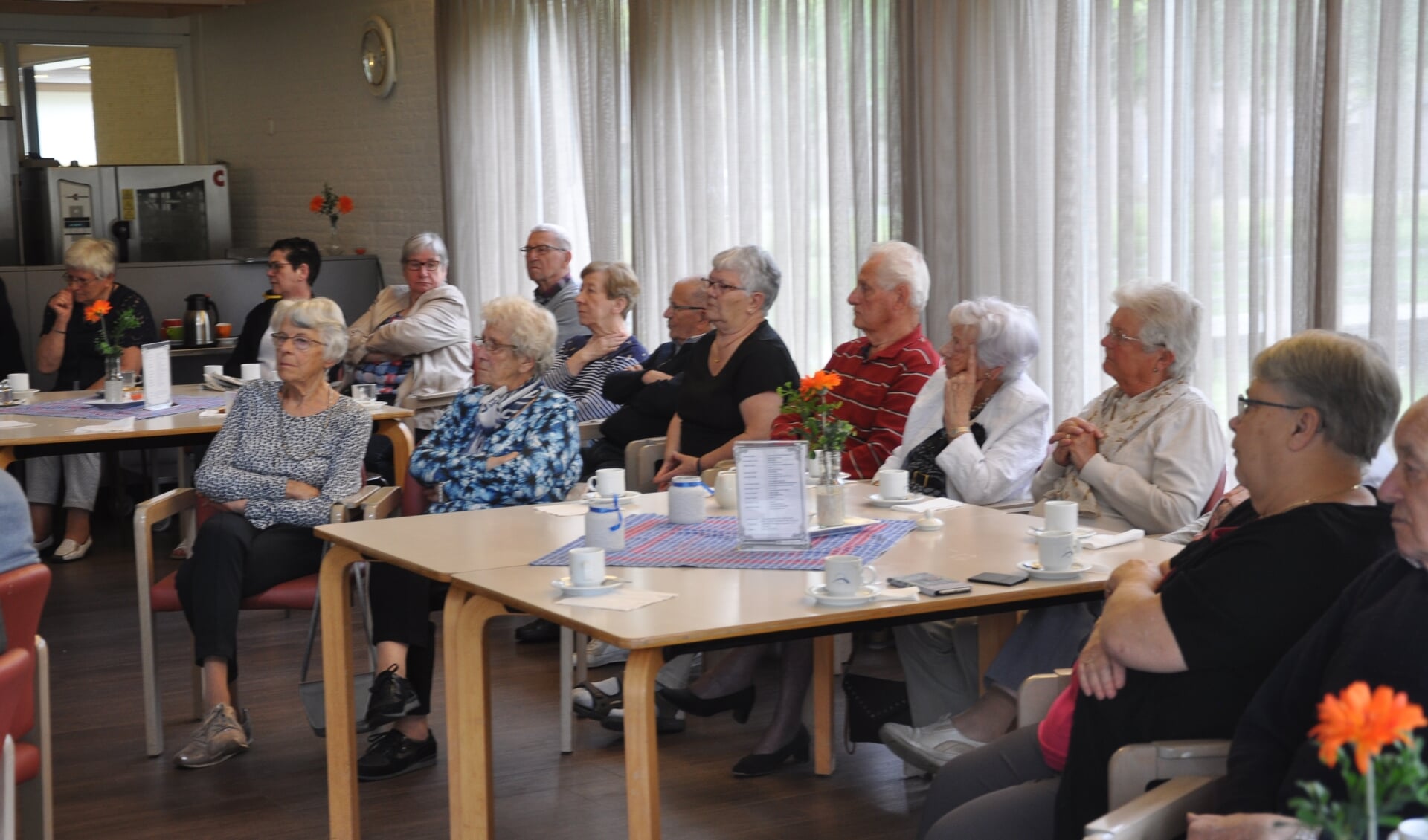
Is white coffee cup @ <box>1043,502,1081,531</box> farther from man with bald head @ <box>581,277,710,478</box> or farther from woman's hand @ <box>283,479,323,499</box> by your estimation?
man with bald head @ <box>581,277,710,478</box>

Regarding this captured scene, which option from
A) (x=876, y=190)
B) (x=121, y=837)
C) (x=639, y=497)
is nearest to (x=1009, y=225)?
(x=876, y=190)

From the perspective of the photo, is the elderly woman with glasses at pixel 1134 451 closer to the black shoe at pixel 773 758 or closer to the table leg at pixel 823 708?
the table leg at pixel 823 708

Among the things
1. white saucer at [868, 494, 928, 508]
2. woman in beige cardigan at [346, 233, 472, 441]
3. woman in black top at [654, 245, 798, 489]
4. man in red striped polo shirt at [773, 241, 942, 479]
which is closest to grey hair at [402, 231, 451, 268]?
woman in beige cardigan at [346, 233, 472, 441]

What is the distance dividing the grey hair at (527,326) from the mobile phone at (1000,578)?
184cm

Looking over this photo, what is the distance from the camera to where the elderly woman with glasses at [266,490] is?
155 inches

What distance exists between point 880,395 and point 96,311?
9.95 feet

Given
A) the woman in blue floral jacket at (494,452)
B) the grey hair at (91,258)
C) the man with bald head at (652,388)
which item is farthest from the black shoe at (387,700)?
the grey hair at (91,258)

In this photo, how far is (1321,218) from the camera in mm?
3910

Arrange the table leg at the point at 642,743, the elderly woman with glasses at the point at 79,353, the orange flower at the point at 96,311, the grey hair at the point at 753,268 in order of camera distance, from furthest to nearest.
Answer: the elderly woman with glasses at the point at 79,353
the orange flower at the point at 96,311
the grey hair at the point at 753,268
the table leg at the point at 642,743

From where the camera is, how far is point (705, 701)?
3961mm

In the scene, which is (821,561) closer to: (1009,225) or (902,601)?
(902,601)

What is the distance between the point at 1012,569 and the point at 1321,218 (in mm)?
1681

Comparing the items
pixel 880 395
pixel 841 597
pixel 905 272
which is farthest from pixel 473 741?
pixel 905 272

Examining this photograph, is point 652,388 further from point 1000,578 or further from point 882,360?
point 1000,578
